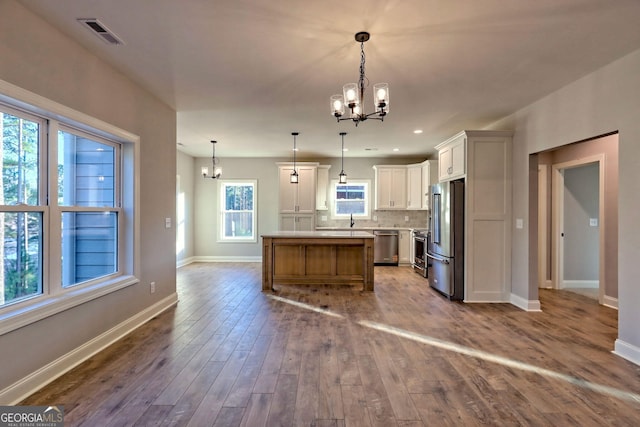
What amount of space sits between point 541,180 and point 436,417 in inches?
191

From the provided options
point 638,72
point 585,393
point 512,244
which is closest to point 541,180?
point 512,244

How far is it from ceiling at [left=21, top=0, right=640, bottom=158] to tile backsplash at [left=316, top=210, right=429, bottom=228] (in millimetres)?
3791

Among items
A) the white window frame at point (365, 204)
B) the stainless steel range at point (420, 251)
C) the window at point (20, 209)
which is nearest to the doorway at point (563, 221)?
the stainless steel range at point (420, 251)

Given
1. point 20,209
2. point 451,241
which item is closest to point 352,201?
point 451,241

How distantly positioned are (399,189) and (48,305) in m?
6.81

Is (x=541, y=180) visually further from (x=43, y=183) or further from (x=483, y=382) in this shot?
(x=43, y=183)

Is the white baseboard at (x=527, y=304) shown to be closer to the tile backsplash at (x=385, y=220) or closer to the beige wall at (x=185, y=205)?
the tile backsplash at (x=385, y=220)

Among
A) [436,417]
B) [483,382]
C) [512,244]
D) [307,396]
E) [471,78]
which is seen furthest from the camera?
[512,244]

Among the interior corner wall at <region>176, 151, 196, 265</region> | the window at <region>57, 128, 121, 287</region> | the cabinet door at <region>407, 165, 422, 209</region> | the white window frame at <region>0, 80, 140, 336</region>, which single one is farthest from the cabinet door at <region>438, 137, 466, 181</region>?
the interior corner wall at <region>176, 151, 196, 265</region>

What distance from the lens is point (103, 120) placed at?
3.02 metres

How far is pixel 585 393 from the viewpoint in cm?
227

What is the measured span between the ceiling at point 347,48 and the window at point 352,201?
12.4ft

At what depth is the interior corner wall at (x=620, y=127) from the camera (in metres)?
2.80

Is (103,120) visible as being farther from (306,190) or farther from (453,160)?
(306,190)
